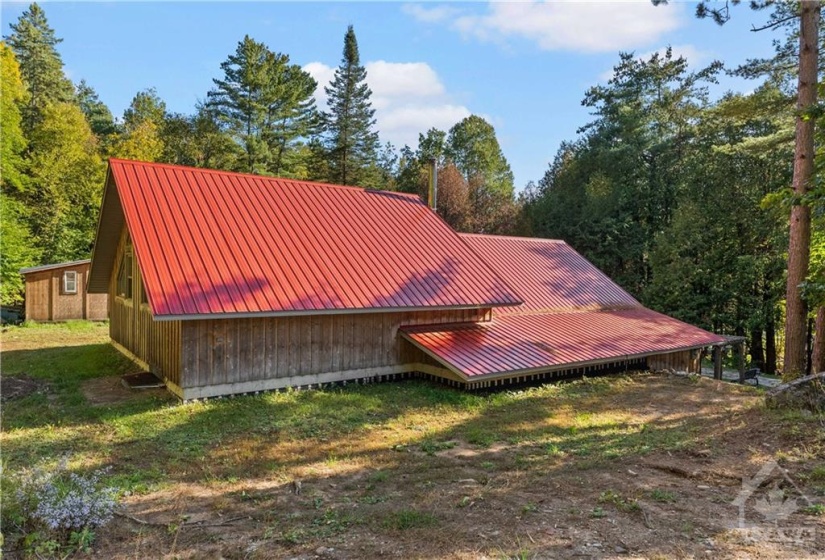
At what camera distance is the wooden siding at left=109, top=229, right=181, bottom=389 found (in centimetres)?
869

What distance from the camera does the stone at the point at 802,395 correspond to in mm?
6547

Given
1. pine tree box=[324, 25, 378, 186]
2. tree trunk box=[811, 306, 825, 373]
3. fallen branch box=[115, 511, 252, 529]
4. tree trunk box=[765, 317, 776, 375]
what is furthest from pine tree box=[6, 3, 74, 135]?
tree trunk box=[765, 317, 776, 375]

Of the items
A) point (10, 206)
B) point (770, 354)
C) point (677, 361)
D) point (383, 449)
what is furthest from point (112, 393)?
point (770, 354)

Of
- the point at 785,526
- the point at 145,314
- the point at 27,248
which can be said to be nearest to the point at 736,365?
the point at 785,526

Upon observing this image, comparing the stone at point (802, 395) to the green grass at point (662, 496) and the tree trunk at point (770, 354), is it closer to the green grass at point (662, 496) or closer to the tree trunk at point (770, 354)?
the green grass at point (662, 496)

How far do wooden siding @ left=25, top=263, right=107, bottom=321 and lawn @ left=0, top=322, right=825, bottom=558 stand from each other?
36.9 ft

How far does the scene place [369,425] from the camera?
24.5 ft

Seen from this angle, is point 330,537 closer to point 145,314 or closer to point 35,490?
point 35,490

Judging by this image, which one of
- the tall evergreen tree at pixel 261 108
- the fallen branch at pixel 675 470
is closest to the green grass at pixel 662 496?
the fallen branch at pixel 675 470

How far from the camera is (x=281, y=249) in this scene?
10117 mm

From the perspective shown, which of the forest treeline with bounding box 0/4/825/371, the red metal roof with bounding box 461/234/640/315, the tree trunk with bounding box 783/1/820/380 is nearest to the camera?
the tree trunk with bounding box 783/1/820/380

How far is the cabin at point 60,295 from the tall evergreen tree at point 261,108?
11.1m

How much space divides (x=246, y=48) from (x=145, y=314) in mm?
22701

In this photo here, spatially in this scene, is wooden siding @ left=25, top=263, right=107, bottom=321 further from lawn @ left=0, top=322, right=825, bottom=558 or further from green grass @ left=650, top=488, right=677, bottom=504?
green grass @ left=650, top=488, right=677, bottom=504
